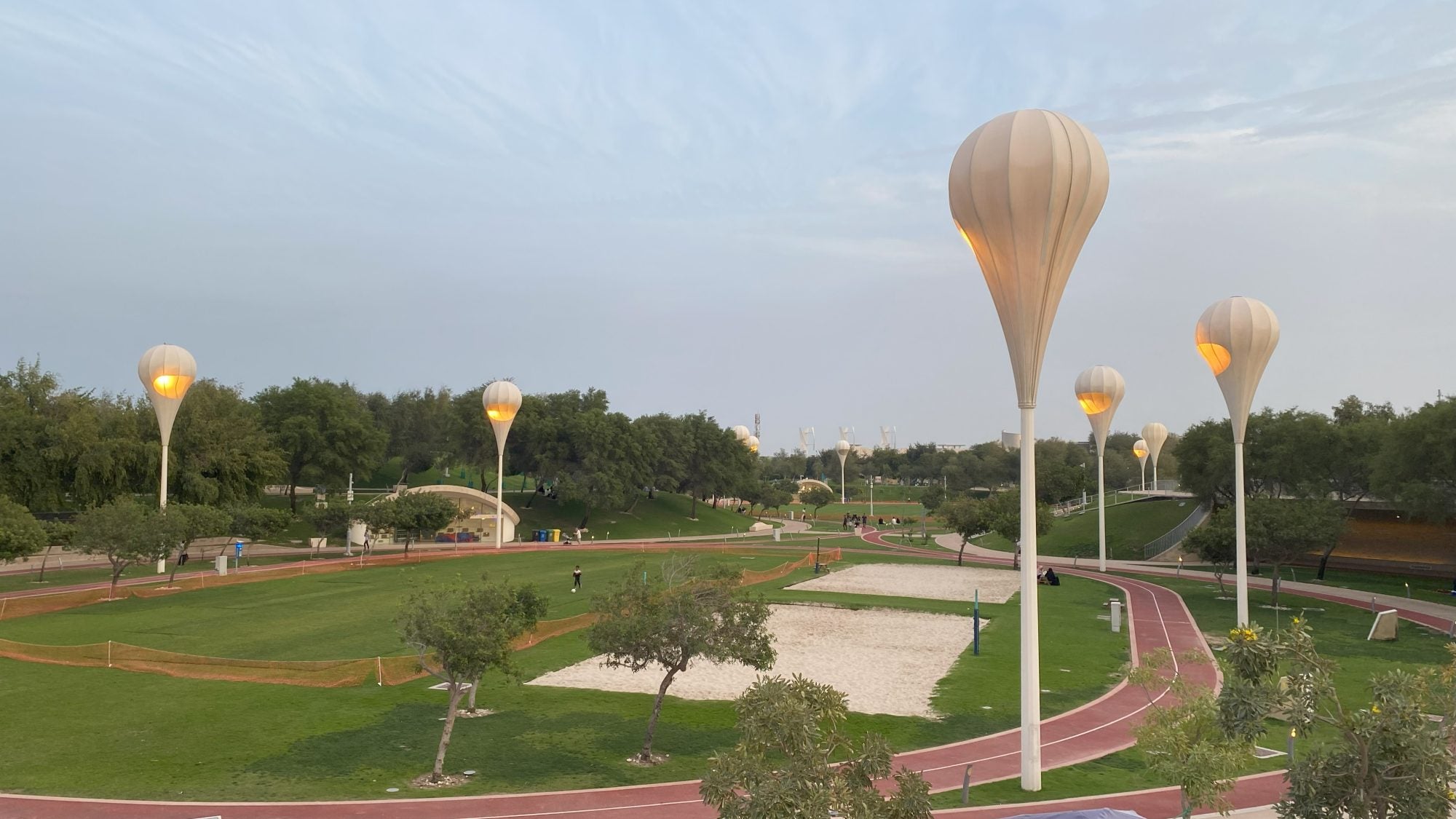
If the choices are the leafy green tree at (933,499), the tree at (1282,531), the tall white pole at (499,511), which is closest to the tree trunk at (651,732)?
the tree at (1282,531)

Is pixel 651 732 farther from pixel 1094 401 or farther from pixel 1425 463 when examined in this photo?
pixel 1425 463

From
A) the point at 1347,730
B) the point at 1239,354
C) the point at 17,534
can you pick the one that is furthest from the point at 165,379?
the point at 1347,730

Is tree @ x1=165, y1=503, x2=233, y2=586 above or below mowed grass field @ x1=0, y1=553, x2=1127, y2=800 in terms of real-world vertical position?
above

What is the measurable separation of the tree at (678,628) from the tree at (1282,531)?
3098cm

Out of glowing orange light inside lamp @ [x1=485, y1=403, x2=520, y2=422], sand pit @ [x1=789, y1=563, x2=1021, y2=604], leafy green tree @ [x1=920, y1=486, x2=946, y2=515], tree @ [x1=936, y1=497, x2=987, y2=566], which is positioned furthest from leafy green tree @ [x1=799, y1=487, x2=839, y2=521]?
sand pit @ [x1=789, y1=563, x2=1021, y2=604]

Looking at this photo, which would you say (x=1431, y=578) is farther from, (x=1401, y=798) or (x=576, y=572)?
(x=1401, y=798)

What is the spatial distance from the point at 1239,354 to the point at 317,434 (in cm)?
7237

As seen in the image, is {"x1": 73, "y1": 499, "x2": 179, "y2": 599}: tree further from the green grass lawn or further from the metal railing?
the metal railing

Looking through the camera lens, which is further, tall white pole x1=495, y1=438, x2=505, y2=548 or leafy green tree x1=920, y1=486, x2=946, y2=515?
leafy green tree x1=920, y1=486, x2=946, y2=515

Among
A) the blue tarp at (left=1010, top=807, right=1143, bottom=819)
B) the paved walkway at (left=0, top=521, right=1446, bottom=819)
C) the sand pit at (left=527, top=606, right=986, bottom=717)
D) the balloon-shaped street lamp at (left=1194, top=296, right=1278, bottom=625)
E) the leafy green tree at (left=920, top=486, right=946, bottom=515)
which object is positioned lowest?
the sand pit at (left=527, top=606, right=986, bottom=717)

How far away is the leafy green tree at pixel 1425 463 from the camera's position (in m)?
47.7

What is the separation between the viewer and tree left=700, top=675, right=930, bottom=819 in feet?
30.7

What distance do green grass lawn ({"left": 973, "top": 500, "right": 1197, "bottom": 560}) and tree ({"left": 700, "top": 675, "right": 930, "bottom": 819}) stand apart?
2617 inches

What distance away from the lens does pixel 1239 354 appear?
3175cm
